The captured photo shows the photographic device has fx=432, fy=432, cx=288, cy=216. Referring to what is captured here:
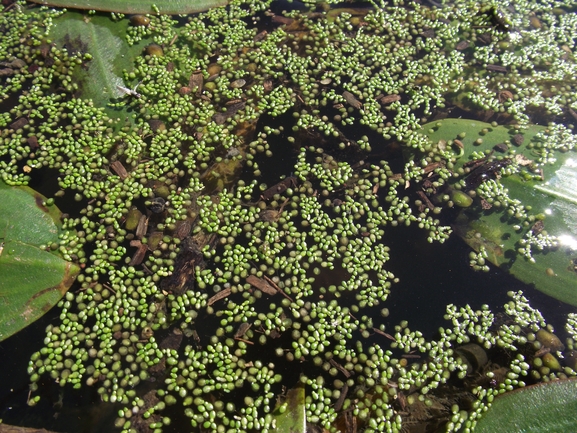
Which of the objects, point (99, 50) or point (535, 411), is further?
point (99, 50)

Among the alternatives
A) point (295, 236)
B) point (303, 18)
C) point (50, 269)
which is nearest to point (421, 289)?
point (295, 236)

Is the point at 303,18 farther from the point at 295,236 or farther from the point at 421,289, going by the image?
the point at 421,289

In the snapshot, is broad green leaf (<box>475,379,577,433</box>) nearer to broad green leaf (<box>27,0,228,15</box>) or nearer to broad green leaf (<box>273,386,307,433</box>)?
broad green leaf (<box>273,386,307,433</box>)

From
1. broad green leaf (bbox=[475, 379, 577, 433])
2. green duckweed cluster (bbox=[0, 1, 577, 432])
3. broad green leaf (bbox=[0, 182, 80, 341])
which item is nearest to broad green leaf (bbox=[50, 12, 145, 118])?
green duckweed cluster (bbox=[0, 1, 577, 432])

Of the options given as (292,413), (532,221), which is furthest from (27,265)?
(532,221)

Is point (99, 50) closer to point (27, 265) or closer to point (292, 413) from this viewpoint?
point (27, 265)

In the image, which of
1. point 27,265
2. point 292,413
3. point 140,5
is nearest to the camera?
point 292,413
